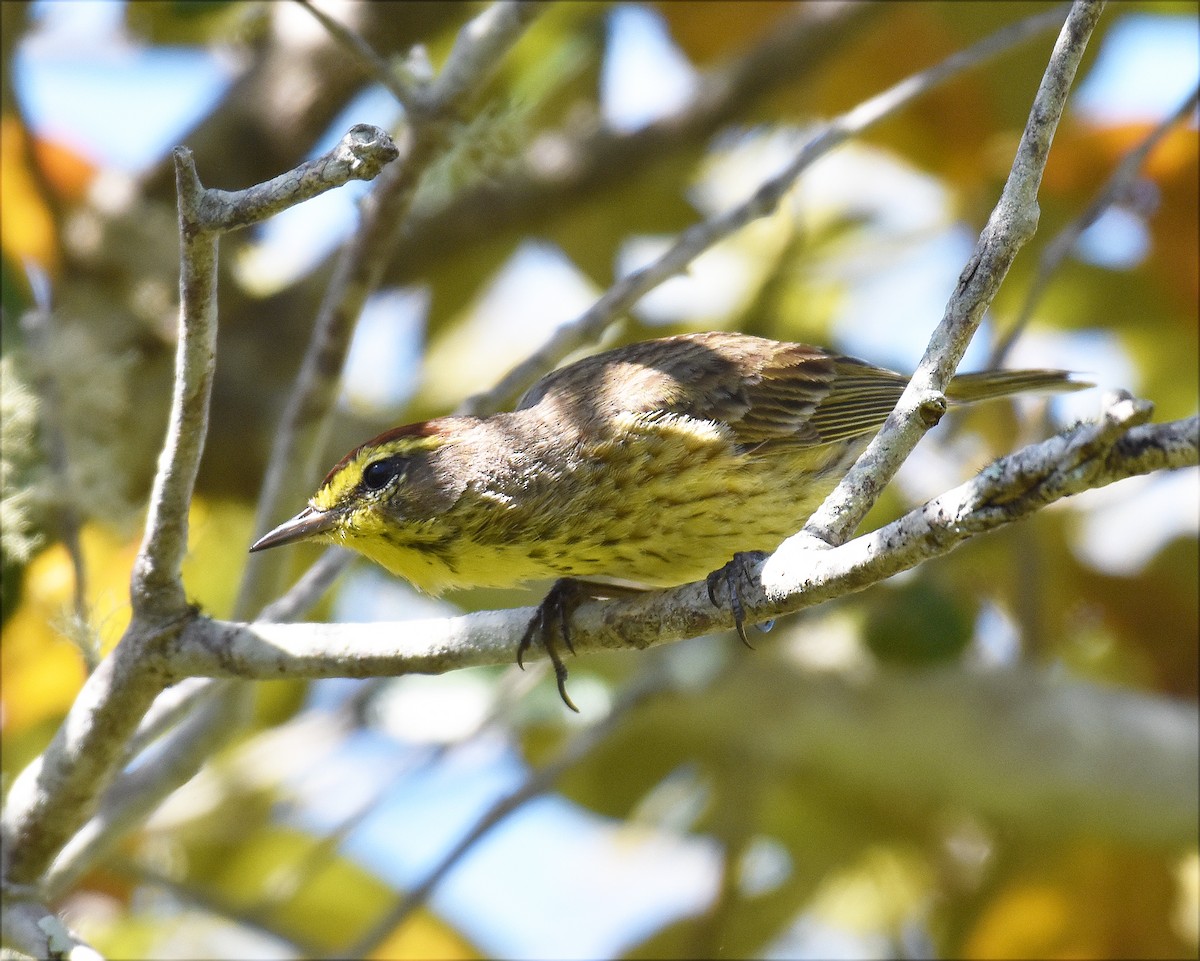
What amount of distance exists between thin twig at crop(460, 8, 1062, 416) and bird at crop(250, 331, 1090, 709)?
0.12m

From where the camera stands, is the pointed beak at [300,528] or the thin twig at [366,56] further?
the thin twig at [366,56]

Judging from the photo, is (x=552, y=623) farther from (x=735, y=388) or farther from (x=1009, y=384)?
(x=1009, y=384)

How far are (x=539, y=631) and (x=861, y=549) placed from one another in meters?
1.03

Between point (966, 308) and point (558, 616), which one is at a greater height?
point (966, 308)

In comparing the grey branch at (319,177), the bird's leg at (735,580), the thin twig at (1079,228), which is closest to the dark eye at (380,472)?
the bird's leg at (735,580)

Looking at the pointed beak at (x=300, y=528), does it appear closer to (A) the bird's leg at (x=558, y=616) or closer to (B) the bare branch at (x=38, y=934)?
(A) the bird's leg at (x=558, y=616)

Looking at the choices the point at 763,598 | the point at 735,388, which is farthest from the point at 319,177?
the point at 735,388

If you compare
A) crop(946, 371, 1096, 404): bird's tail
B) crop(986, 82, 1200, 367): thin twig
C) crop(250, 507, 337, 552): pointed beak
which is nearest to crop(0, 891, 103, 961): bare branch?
crop(250, 507, 337, 552): pointed beak

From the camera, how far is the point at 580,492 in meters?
3.62

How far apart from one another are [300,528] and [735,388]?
4.26 feet

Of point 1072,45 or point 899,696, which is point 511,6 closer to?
point 1072,45

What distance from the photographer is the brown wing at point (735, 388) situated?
392 centimetres

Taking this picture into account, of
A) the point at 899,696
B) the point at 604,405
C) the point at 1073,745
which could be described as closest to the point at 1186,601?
the point at 1073,745

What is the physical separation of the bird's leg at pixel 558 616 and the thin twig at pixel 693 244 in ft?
2.16
